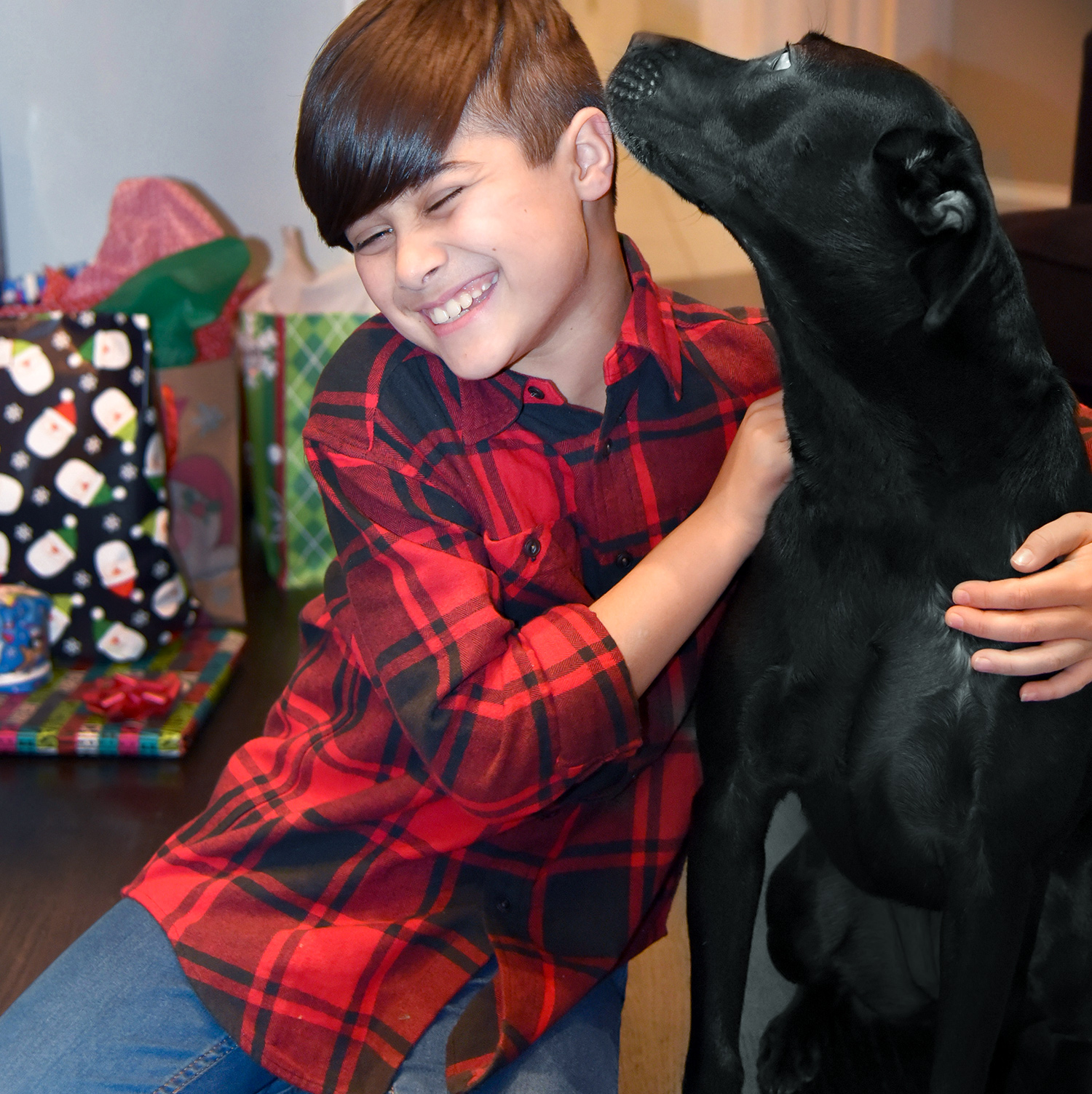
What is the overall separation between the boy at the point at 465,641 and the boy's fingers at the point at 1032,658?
0.02 metres

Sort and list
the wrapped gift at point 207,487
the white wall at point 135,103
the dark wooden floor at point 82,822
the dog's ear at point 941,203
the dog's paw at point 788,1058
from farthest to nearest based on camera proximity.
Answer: the white wall at point 135,103 < the wrapped gift at point 207,487 < the dark wooden floor at point 82,822 < the dog's paw at point 788,1058 < the dog's ear at point 941,203

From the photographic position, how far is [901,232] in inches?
29.8

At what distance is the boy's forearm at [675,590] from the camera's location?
2.95 ft

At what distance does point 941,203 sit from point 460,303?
1.24 feet

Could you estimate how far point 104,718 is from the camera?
176cm

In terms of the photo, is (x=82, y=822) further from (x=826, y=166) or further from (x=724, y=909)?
A: (x=826, y=166)

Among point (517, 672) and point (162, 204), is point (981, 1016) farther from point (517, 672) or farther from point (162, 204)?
point (162, 204)

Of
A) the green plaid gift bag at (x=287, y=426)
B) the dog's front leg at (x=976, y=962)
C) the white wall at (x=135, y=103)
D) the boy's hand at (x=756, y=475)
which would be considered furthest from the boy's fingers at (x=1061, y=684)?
the white wall at (x=135, y=103)

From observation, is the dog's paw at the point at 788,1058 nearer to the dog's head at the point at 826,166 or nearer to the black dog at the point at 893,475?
the black dog at the point at 893,475

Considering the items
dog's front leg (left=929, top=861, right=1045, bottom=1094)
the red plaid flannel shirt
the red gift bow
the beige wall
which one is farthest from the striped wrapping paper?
the beige wall

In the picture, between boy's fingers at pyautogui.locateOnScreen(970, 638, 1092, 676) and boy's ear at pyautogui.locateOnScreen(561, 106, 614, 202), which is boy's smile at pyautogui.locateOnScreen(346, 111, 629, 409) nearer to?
boy's ear at pyautogui.locateOnScreen(561, 106, 614, 202)

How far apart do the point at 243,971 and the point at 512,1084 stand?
0.77 ft

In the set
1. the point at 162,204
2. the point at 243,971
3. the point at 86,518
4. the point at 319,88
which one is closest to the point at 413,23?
the point at 319,88

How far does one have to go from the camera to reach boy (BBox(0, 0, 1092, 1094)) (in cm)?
90
